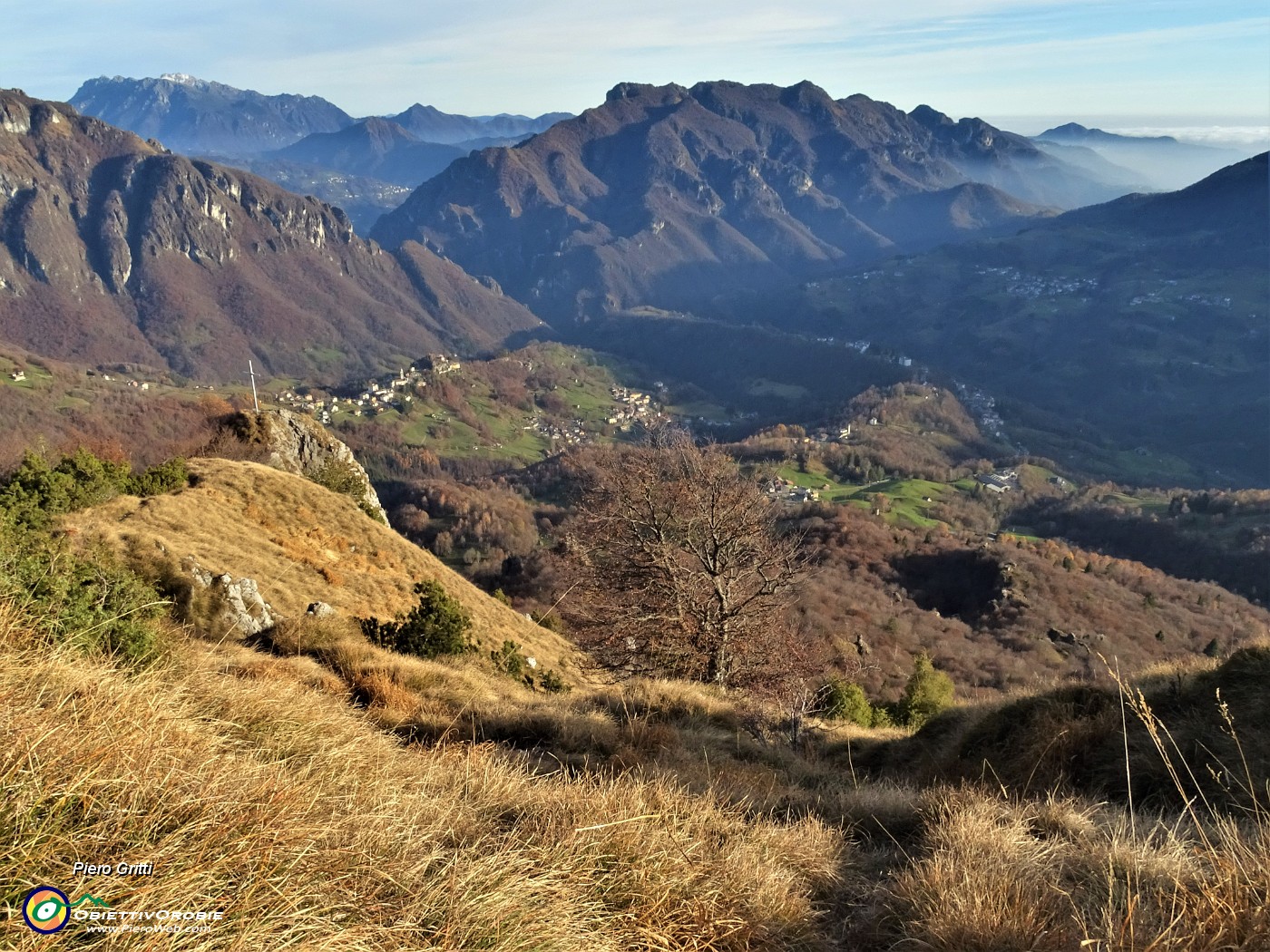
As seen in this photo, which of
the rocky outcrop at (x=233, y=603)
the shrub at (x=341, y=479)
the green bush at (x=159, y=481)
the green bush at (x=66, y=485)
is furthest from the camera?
the shrub at (x=341, y=479)

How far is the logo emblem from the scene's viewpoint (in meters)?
2.04

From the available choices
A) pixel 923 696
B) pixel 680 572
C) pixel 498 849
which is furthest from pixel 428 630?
pixel 923 696

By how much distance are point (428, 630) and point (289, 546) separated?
31.5 feet

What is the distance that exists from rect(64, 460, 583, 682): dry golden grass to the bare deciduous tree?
14.7 ft

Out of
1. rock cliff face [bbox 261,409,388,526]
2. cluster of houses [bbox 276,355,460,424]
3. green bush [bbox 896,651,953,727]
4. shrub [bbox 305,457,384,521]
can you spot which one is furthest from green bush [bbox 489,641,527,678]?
cluster of houses [bbox 276,355,460,424]

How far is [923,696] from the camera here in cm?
2348

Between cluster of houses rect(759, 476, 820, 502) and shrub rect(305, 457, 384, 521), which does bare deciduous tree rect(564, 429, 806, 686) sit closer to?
shrub rect(305, 457, 384, 521)

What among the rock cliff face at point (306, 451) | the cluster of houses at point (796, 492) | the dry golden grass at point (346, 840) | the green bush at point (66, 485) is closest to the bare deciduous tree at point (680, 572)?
the green bush at point (66, 485)

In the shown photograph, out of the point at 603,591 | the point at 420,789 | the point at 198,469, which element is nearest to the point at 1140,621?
the point at 603,591

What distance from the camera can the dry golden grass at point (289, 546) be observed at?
1688 centimetres

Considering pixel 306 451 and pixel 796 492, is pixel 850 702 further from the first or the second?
pixel 796 492

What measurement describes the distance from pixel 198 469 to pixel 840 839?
87.4ft

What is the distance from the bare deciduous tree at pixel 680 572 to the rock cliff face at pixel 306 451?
62.8 ft

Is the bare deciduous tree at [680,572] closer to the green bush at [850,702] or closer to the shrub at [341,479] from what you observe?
the green bush at [850,702]
